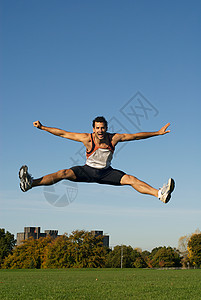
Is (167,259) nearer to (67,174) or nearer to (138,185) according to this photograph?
(138,185)

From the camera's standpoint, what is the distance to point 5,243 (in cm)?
7925

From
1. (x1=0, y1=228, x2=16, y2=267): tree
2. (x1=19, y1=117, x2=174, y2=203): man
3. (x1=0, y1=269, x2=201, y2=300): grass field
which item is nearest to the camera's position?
(x1=19, y1=117, x2=174, y2=203): man

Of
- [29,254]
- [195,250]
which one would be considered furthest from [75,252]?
[195,250]

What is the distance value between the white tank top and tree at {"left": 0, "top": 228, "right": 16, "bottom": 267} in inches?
2921

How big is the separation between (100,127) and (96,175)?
3.88ft

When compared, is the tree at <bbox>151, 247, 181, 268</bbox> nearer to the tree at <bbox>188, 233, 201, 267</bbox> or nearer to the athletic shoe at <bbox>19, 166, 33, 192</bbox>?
the tree at <bbox>188, 233, 201, 267</bbox>

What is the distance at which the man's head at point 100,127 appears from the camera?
355 inches

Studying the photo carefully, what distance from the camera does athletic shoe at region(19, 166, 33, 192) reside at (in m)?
8.47

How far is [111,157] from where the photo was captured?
30.0 ft

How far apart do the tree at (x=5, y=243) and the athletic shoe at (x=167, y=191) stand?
75.1 meters

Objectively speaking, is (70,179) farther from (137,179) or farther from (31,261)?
(31,261)

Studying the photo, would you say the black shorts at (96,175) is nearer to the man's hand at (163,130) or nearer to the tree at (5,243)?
the man's hand at (163,130)

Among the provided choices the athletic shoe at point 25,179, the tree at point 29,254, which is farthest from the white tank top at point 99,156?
the tree at point 29,254

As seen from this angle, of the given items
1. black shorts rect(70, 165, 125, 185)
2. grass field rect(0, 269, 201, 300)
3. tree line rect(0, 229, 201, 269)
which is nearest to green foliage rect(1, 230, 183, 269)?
tree line rect(0, 229, 201, 269)
